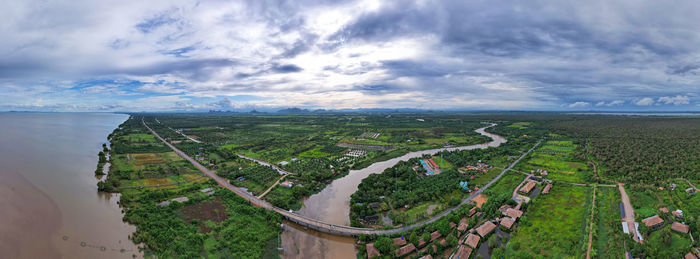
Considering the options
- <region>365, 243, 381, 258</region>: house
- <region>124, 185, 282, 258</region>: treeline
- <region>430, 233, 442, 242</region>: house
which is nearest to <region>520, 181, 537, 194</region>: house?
<region>430, 233, 442, 242</region>: house

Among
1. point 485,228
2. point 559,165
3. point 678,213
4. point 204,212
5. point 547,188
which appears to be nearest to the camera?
point 485,228

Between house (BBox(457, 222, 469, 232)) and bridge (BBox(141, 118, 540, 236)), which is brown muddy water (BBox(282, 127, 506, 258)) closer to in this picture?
bridge (BBox(141, 118, 540, 236))

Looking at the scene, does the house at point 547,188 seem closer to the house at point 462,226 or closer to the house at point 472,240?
the house at point 462,226

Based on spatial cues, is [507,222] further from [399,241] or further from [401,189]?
[401,189]

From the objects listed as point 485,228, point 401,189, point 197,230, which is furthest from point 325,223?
point 485,228

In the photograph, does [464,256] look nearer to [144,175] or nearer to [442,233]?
[442,233]

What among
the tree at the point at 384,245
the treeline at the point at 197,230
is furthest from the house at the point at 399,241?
the treeline at the point at 197,230

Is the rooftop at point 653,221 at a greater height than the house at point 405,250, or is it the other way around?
the rooftop at point 653,221
